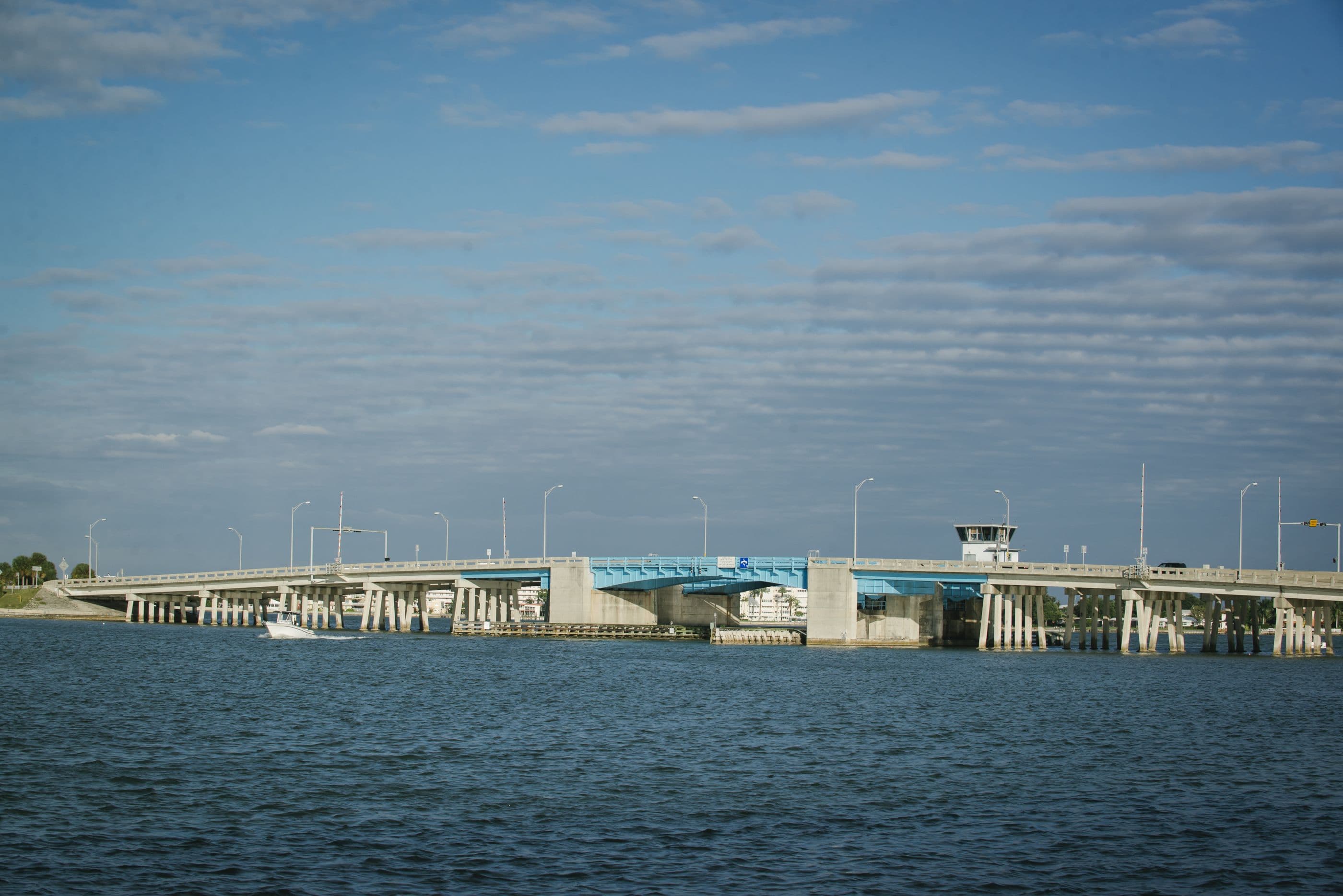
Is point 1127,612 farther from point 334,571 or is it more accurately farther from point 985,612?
point 334,571

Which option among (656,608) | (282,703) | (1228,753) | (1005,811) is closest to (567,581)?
(656,608)

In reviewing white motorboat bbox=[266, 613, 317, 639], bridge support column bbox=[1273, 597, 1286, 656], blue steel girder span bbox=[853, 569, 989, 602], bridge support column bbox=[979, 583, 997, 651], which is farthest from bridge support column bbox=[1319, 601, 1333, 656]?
white motorboat bbox=[266, 613, 317, 639]

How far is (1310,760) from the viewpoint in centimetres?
4316

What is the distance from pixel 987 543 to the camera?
4906 inches

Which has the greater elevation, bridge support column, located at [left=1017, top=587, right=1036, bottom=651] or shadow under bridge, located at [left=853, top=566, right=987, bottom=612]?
shadow under bridge, located at [left=853, top=566, right=987, bottom=612]

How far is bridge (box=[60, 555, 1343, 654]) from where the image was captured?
102m

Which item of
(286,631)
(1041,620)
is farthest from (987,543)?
(286,631)

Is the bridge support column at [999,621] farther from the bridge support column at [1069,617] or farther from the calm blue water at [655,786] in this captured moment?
the calm blue water at [655,786]

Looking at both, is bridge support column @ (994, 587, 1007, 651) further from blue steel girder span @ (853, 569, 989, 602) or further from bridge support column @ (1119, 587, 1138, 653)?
bridge support column @ (1119, 587, 1138, 653)

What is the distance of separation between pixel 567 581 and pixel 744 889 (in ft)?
322

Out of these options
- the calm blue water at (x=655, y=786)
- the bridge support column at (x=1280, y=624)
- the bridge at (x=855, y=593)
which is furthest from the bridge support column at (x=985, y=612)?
the calm blue water at (x=655, y=786)

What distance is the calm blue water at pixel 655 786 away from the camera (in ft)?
85.2

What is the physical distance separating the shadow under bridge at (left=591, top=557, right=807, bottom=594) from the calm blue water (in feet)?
134

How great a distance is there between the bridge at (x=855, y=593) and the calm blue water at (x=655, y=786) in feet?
103
